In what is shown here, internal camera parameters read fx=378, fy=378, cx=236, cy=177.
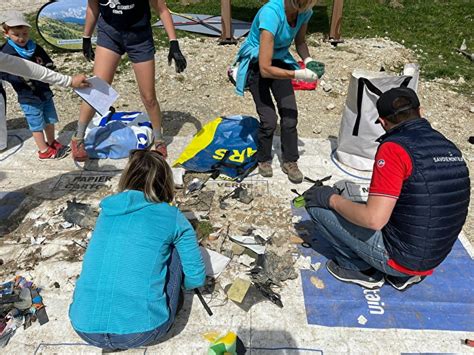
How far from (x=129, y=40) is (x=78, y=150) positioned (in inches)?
49.6

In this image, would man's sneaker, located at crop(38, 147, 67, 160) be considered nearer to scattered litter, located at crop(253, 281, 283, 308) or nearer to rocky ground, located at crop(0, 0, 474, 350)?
rocky ground, located at crop(0, 0, 474, 350)

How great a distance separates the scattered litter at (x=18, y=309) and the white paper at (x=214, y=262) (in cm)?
109

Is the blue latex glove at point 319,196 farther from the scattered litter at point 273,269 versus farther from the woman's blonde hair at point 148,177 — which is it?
the woman's blonde hair at point 148,177

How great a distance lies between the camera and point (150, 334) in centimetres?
198

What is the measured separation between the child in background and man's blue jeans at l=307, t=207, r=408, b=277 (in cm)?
285

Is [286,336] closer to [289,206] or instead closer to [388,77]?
[289,206]

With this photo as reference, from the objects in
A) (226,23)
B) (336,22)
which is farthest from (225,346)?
(336,22)

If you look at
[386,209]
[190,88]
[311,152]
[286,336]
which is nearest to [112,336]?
[286,336]

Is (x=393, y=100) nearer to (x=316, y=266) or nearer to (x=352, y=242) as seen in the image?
(x=352, y=242)

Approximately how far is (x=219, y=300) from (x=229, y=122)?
1953 millimetres

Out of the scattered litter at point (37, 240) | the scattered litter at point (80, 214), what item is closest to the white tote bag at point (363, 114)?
the scattered litter at point (80, 214)

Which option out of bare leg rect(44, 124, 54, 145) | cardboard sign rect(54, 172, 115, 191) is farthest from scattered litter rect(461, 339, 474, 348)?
bare leg rect(44, 124, 54, 145)

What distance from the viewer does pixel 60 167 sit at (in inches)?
155

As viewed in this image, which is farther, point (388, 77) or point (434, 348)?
point (388, 77)
